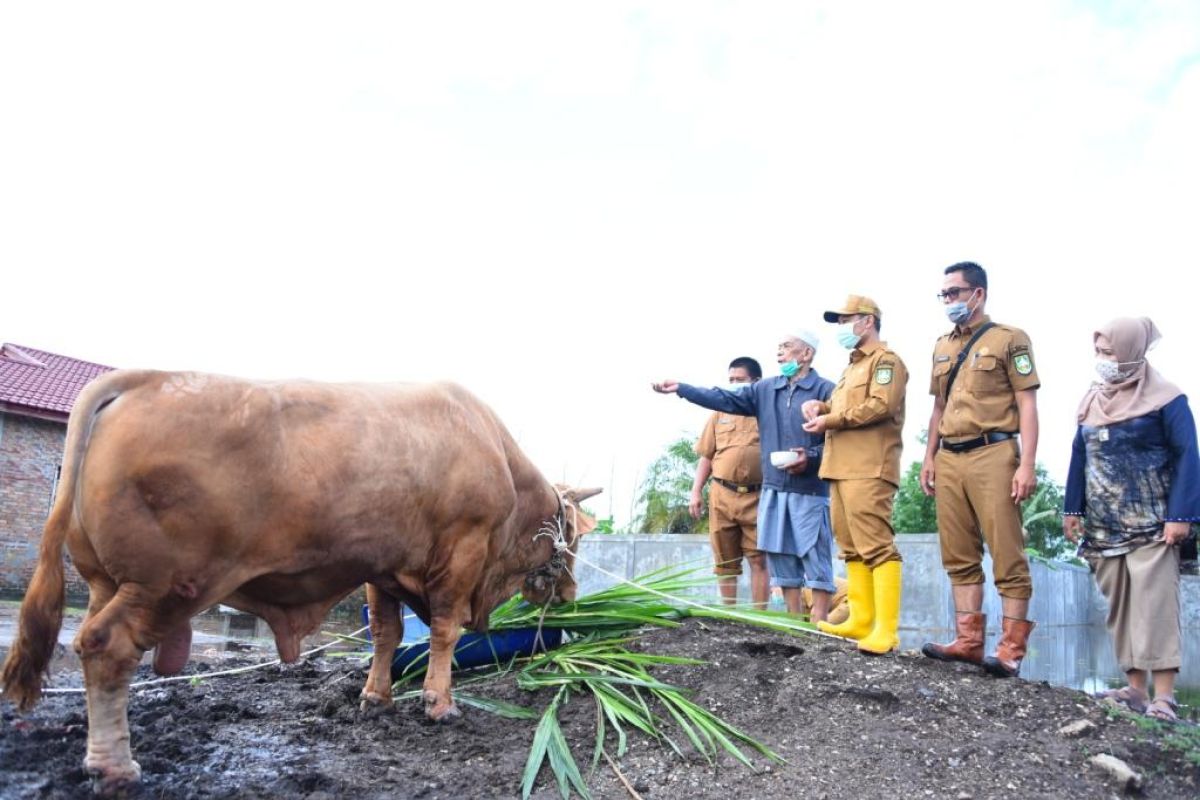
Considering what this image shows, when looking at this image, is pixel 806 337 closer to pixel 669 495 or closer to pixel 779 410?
pixel 779 410

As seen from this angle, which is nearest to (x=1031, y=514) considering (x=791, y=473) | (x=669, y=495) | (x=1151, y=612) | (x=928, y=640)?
(x=669, y=495)

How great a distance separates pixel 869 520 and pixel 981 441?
2.47 ft

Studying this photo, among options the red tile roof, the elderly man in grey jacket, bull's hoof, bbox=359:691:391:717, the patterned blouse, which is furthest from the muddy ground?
the red tile roof

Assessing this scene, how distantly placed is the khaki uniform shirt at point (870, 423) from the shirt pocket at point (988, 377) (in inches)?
17.9

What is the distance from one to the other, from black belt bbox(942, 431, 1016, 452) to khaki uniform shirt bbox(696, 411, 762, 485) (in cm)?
203

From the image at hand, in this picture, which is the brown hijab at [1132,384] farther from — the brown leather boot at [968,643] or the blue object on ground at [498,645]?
the blue object on ground at [498,645]

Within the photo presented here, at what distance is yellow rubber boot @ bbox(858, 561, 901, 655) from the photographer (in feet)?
17.4

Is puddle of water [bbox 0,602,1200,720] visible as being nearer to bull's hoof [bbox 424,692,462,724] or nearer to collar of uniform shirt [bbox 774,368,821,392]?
bull's hoof [bbox 424,692,462,724]

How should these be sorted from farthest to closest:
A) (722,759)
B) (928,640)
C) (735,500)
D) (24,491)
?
(24,491)
(928,640)
(735,500)
(722,759)

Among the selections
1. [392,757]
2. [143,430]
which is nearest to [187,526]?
[143,430]

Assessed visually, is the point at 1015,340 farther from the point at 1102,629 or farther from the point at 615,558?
the point at 1102,629

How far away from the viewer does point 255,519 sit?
387 centimetres

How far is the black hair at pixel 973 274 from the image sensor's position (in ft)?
18.2

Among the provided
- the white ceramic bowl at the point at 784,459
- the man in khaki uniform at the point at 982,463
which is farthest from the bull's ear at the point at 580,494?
the man in khaki uniform at the point at 982,463
